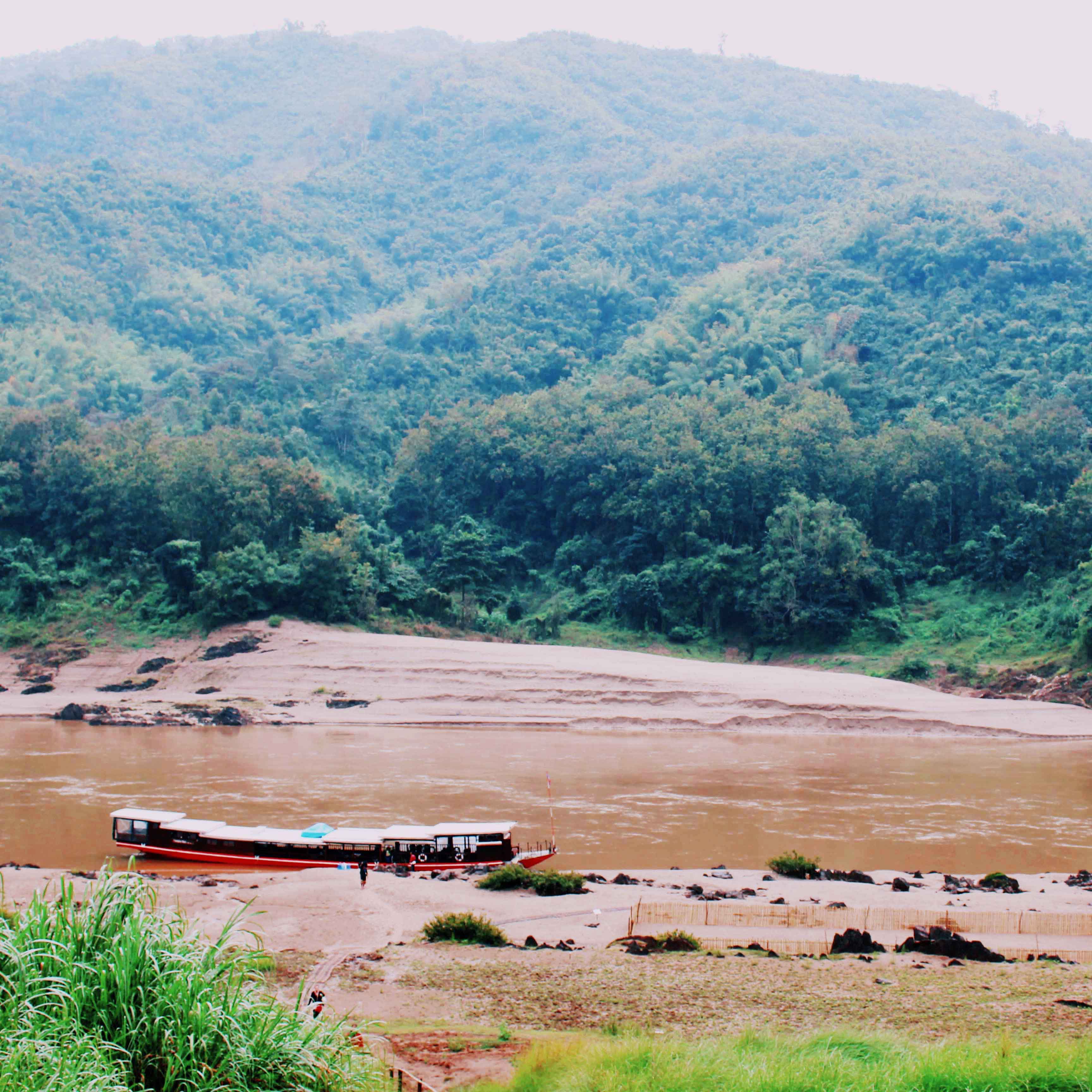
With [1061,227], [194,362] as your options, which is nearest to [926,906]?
[1061,227]

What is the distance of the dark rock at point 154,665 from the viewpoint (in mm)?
55188

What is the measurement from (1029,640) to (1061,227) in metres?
55.7

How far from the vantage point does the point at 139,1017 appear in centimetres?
834

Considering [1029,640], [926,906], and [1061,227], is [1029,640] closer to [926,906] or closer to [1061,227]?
[926,906]

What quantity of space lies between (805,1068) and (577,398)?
77.0 m

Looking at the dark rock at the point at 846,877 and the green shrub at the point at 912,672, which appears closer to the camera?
the dark rock at the point at 846,877

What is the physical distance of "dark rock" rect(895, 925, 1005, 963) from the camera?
15.9 meters

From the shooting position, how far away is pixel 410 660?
53031mm

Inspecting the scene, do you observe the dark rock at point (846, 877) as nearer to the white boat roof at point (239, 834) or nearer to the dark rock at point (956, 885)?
the dark rock at point (956, 885)

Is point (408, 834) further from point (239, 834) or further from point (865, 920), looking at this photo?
point (865, 920)

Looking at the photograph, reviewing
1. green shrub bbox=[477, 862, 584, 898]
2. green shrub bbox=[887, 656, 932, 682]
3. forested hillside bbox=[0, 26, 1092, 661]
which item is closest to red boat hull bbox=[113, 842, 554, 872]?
green shrub bbox=[477, 862, 584, 898]

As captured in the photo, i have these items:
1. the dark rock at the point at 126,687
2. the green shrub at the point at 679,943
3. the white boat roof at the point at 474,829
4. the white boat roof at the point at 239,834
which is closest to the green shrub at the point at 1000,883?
the green shrub at the point at 679,943

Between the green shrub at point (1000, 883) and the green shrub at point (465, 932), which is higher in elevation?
the green shrub at point (465, 932)

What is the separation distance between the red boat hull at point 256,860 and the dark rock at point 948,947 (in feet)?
28.1
